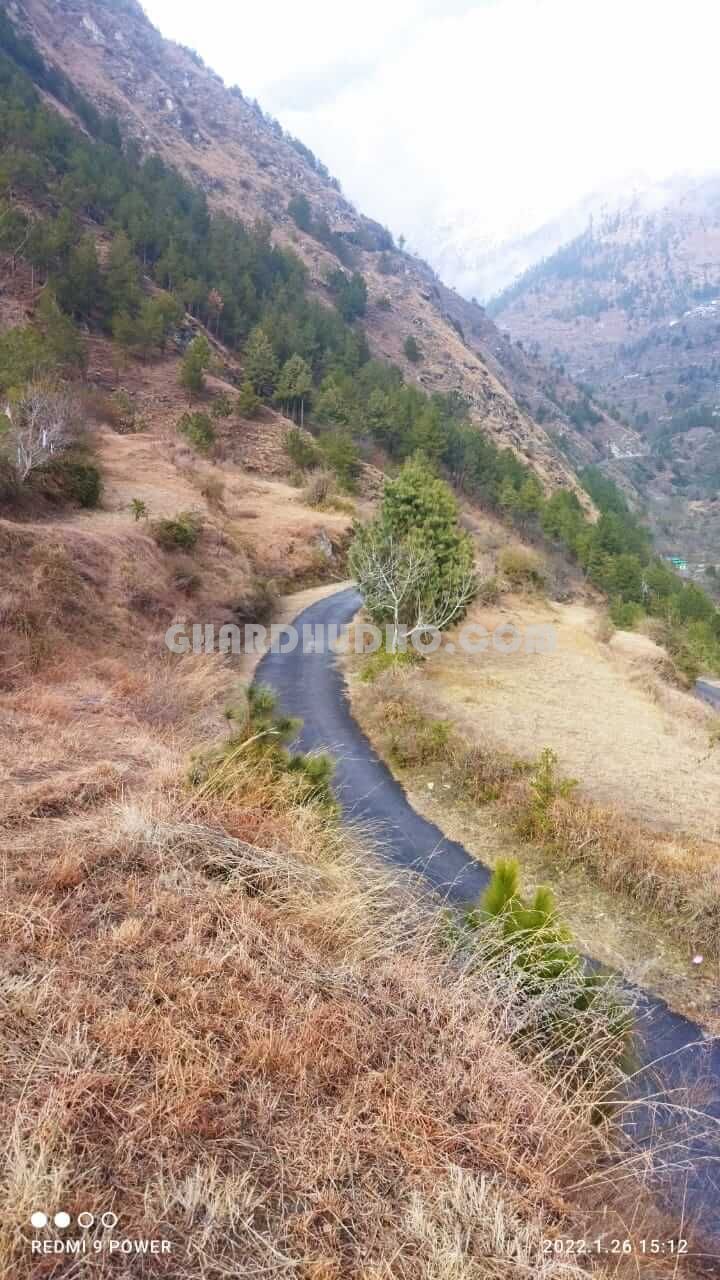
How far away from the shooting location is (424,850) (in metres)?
13.2

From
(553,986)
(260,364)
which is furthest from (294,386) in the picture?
(553,986)

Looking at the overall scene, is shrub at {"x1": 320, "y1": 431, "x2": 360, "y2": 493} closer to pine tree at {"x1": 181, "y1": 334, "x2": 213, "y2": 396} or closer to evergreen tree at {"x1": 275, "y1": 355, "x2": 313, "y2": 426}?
evergreen tree at {"x1": 275, "y1": 355, "x2": 313, "y2": 426}

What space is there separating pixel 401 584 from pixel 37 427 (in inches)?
644

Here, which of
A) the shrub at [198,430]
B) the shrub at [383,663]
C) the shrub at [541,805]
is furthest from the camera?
the shrub at [198,430]

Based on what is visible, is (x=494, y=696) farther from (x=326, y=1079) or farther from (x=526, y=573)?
(x=526, y=573)

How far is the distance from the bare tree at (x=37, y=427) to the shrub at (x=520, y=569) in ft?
92.1

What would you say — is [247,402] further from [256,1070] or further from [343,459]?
[256,1070]

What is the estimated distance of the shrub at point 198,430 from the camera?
47.3 metres

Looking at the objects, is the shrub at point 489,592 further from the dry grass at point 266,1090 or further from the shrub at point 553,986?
the dry grass at point 266,1090

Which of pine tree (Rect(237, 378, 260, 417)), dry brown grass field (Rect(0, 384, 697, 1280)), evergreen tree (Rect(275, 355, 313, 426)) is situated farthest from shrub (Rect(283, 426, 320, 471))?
dry brown grass field (Rect(0, 384, 697, 1280))

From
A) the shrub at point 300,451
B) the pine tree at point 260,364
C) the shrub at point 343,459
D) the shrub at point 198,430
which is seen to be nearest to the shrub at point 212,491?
the shrub at point 198,430

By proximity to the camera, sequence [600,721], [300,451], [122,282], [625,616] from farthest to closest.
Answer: [122,282] < [300,451] < [625,616] < [600,721]

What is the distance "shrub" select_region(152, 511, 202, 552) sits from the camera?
83.0 ft
